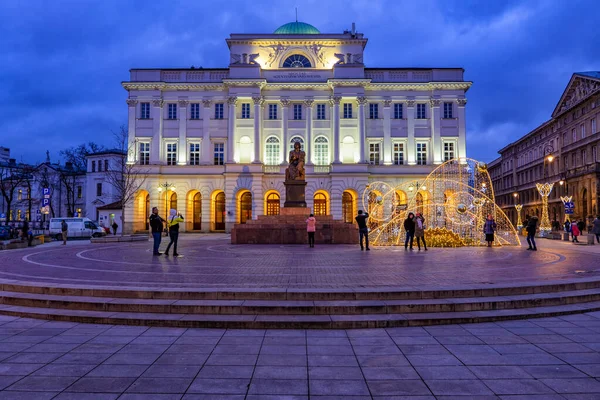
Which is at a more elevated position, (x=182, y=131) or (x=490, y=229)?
(x=182, y=131)

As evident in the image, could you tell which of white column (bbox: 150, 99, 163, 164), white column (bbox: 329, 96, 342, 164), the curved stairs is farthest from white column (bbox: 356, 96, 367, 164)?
the curved stairs

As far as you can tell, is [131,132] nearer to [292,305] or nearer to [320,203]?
[320,203]

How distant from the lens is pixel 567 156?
66625 mm

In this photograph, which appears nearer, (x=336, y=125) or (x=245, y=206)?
(x=336, y=125)

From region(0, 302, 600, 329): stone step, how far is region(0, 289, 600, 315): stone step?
14 cm

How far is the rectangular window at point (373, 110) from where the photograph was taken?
176ft

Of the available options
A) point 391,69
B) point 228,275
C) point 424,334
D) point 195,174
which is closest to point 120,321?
point 228,275

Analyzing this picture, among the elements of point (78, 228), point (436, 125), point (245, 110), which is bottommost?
point (78, 228)

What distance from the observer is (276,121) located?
5334 cm

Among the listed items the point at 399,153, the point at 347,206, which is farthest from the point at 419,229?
the point at 399,153

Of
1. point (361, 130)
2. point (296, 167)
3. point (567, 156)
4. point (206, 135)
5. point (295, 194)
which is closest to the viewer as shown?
point (296, 167)

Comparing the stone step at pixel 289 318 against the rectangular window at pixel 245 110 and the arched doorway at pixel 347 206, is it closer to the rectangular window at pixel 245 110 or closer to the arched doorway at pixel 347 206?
the arched doorway at pixel 347 206

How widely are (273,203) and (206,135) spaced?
11.3 metres

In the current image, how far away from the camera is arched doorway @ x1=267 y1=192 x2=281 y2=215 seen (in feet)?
173
